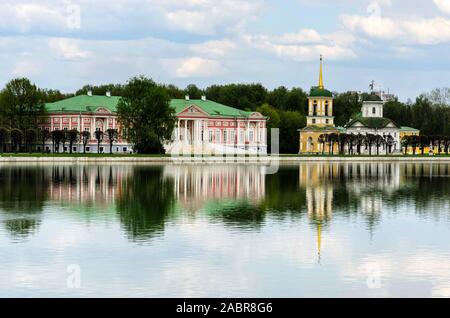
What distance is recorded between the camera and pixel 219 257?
62.6 feet

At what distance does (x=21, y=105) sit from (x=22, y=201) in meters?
62.1

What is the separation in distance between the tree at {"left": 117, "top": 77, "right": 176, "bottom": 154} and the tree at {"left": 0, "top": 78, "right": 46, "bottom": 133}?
1234 centimetres

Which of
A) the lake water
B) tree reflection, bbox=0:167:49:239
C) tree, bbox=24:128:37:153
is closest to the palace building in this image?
tree, bbox=24:128:37:153

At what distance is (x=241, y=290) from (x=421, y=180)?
120 ft

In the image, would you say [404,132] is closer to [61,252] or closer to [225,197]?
[225,197]

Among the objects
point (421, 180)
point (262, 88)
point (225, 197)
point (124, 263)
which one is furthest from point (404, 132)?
point (124, 263)

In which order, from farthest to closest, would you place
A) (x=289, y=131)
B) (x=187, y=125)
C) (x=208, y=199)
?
(x=289, y=131)
(x=187, y=125)
(x=208, y=199)

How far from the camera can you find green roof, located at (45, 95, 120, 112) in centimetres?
9618

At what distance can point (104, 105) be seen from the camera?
98688mm

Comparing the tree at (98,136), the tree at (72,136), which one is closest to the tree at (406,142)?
the tree at (98,136)

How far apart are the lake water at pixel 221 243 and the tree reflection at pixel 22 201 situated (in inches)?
1.7

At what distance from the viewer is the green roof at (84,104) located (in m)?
96.2

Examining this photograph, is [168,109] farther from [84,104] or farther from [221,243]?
[221,243]

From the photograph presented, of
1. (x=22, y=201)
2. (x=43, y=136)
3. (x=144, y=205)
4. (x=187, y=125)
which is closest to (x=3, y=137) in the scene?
(x=43, y=136)
